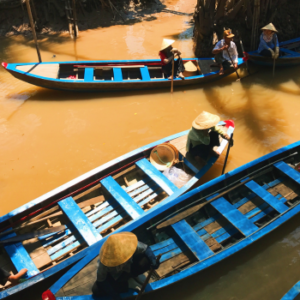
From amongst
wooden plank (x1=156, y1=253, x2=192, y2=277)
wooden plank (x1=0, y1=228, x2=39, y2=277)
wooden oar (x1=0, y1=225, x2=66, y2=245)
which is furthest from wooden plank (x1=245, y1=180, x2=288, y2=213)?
wooden plank (x1=0, y1=228, x2=39, y2=277)

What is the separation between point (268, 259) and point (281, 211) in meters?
0.72

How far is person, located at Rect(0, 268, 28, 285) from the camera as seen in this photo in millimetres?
3412

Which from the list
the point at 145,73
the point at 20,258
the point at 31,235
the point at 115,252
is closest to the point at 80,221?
the point at 31,235

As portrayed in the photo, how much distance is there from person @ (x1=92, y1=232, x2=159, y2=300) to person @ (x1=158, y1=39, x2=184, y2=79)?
5.53 m

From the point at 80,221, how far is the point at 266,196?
2.86 meters

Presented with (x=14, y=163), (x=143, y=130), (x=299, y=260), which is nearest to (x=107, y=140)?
(x=143, y=130)

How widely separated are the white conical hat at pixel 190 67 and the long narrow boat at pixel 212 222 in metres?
3.86

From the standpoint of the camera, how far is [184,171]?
5.26 m

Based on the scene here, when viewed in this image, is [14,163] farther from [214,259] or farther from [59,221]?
[214,259]

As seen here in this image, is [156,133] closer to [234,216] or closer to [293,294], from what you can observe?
[234,216]

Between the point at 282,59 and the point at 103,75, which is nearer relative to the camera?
the point at 282,59

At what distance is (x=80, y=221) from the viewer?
4285 mm

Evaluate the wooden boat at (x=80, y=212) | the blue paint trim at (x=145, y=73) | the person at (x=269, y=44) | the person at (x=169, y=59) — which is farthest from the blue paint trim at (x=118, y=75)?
the person at (x=269, y=44)

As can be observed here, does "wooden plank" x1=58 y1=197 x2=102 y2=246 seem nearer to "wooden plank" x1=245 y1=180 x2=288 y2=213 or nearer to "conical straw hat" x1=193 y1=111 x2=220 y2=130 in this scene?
"conical straw hat" x1=193 y1=111 x2=220 y2=130
